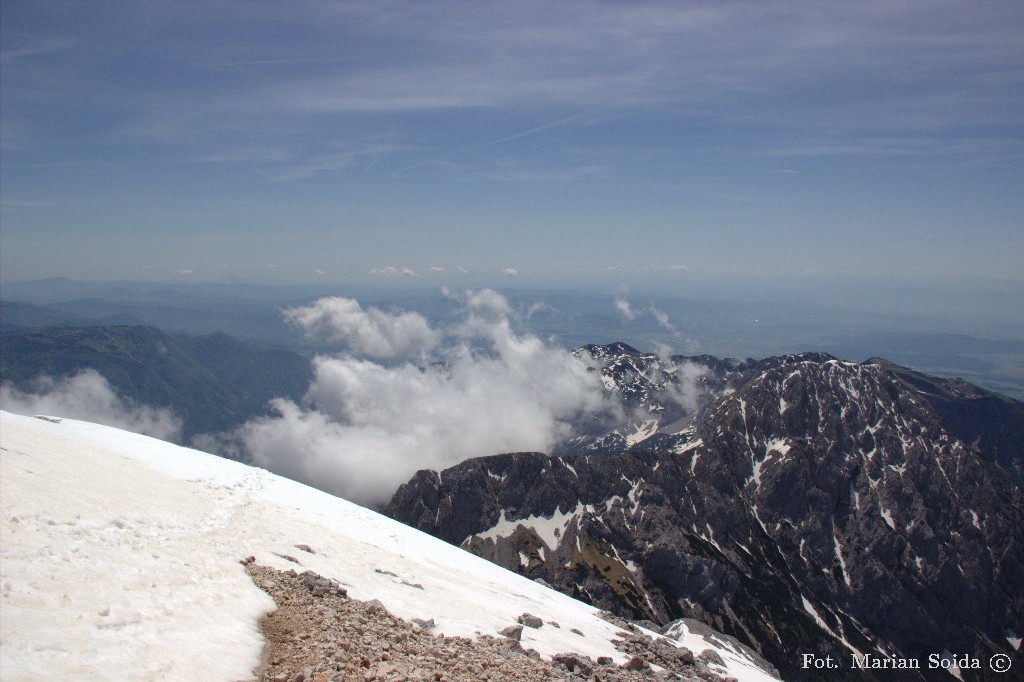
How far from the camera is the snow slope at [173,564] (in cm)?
1597

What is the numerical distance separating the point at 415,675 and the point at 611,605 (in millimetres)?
184406

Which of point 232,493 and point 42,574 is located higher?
point 42,574

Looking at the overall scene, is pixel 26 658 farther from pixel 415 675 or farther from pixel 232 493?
pixel 232 493

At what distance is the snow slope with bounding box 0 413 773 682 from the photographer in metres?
16.0

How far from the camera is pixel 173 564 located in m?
22.1

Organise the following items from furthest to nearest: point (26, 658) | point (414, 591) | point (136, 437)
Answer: point (136, 437) → point (414, 591) → point (26, 658)

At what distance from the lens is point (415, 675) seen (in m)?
17.5

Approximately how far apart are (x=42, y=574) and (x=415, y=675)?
12838 millimetres

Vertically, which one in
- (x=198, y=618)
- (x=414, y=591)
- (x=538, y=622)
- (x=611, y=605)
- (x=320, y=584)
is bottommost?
(x=611, y=605)

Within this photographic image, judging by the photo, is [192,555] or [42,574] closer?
[42,574]

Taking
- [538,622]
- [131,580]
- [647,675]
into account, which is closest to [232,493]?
[131,580]

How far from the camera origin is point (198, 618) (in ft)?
61.5

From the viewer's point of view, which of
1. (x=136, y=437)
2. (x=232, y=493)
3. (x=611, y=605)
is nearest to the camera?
(x=232, y=493)

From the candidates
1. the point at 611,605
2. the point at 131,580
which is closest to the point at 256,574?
the point at 131,580
